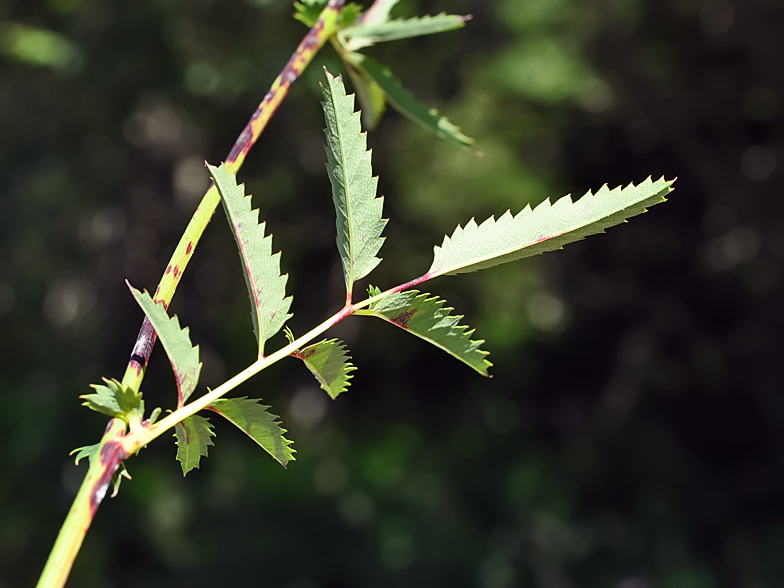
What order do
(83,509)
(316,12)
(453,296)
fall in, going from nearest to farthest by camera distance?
(83,509)
(316,12)
(453,296)

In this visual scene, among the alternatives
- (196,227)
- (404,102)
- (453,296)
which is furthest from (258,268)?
(453,296)

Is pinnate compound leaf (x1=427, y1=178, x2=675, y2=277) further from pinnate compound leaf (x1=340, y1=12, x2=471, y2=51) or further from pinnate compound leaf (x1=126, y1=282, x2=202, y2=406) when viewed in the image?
pinnate compound leaf (x1=340, y1=12, x2=471, y2=51)

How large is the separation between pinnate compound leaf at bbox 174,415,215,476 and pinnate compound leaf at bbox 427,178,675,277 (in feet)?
0.25

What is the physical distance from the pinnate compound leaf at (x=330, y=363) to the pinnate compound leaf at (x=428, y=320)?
1 cm

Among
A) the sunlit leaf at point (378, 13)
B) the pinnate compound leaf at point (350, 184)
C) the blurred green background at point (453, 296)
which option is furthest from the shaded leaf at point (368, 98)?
the blurred green background at point (453, 296)

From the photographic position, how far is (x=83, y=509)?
0.47ft

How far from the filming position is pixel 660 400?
366 cm

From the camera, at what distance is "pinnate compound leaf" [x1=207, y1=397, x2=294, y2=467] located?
0.62 ft

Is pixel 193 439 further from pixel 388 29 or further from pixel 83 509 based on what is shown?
pixel 388 29

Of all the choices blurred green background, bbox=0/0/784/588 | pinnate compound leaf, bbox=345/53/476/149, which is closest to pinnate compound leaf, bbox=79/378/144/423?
pinnate compound leaf, bbox=345/53/476/149

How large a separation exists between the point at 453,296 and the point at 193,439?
323cm

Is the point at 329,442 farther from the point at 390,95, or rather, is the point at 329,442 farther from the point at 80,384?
the point at 390,95

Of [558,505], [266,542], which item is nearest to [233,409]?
[266,542]

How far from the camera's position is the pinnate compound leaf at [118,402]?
163 mm
